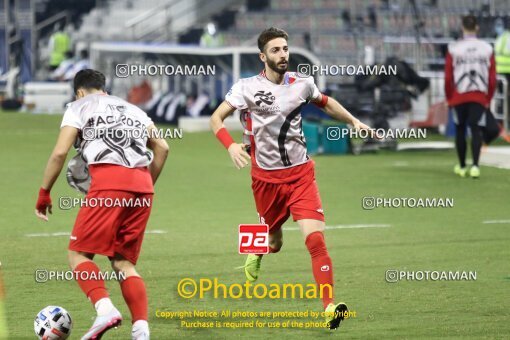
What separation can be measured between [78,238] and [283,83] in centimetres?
219

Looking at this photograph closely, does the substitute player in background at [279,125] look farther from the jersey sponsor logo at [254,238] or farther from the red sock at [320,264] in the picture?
the jersey sponsor logo at [254,238]

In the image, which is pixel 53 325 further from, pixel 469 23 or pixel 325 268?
pixel 469 23

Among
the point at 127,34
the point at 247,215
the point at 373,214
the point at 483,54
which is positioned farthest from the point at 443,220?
the point at 127,34

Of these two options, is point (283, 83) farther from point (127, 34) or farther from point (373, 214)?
point (127, 34)

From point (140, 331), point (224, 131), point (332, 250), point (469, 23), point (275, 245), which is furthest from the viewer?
point (469, 23)

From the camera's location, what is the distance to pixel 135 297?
790 centimetres

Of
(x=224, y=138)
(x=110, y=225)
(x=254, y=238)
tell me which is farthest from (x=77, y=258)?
(x=254, y=238)

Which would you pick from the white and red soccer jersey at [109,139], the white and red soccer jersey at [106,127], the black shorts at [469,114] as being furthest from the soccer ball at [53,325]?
the black shorts at [469,114]

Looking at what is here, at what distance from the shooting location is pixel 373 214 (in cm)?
1514

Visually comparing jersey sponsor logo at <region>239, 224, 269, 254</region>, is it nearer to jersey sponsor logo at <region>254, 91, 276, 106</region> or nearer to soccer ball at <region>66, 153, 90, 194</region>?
jersey sponsor logo at <region>254, 91, 276, 106</region>

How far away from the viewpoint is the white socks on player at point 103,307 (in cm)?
764

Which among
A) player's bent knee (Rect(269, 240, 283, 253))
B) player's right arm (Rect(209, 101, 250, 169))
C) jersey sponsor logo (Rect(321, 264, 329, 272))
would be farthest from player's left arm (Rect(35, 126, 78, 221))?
player's bent knee (Rect(269, 240, 283, 253))

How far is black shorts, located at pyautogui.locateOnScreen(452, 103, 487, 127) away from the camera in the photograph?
18.3 metres

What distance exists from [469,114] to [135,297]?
1132 cm
